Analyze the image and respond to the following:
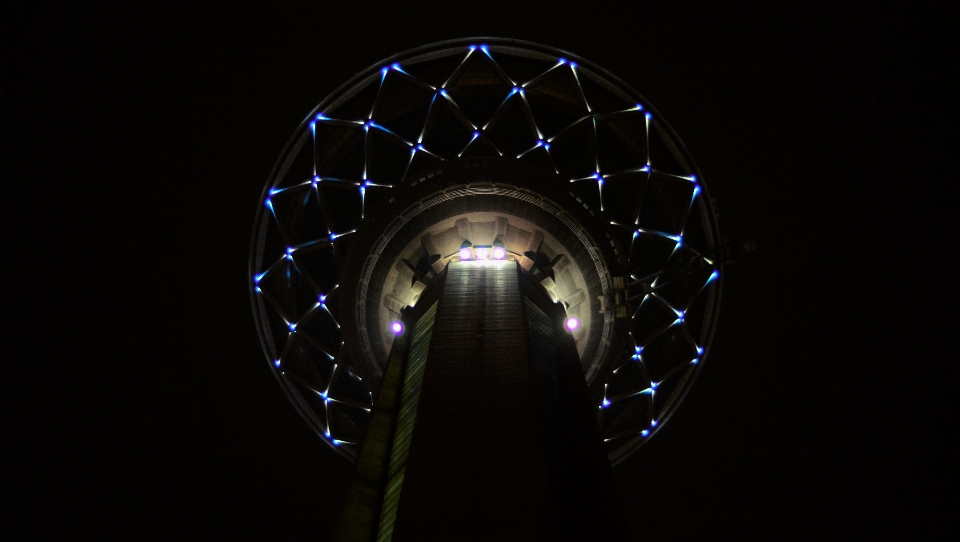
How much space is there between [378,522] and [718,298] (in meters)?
15.5

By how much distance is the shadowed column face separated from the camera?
10.7 metres

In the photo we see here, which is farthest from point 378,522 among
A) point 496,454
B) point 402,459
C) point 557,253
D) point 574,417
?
point 557,253

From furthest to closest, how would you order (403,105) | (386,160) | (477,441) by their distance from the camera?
(386,160), (403,105), (477,441)

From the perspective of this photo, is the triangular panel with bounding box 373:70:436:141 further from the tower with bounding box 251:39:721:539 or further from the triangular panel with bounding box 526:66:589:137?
the triangular panel with bounding box 526:66:589:137

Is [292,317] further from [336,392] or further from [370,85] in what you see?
[370,85]

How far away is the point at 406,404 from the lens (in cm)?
1518

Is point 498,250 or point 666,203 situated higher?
point 666,203

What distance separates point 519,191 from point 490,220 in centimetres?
131

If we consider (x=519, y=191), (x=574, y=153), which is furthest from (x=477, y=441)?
(x=574, y=153)

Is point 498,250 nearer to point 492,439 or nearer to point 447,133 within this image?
point 447,133

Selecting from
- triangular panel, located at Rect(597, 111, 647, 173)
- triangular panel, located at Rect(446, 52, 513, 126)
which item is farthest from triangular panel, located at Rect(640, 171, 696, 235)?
triangular panel, located at Rect(446, 52, 513, 126)

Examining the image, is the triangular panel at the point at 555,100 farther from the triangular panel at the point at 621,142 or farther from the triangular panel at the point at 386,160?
the triangular panel at the point at 386,160

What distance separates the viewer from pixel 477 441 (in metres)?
12.4

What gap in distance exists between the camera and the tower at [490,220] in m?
22.7
